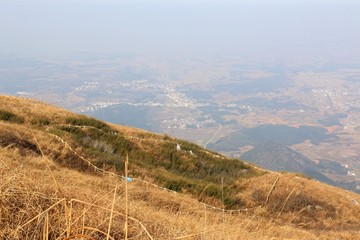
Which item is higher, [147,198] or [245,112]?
[147,198]

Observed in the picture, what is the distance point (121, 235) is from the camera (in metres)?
3.97

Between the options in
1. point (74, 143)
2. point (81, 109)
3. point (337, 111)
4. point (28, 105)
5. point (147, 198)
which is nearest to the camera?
point (147, 198)

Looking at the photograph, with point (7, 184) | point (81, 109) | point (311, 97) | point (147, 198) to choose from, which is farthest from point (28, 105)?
point (311, 97)

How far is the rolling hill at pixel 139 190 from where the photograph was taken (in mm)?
3977

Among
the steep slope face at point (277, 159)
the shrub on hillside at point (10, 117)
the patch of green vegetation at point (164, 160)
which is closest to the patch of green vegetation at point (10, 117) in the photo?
the shrub on hillside at point (10, 117)

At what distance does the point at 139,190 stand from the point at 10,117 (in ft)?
29.2

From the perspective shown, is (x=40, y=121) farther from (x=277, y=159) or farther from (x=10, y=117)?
(x=277, y=159)

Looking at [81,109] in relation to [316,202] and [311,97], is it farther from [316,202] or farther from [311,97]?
[316,202]

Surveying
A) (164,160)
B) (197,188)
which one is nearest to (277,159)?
(164,160)

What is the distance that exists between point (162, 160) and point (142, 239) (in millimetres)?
11973

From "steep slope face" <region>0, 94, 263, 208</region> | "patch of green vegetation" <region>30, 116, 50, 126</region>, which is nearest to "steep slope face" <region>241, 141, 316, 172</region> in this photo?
"steep slope face" <region>0, 94, 263, 208</region>

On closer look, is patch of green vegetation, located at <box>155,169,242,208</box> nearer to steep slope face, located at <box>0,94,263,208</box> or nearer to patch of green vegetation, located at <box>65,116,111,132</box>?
steep slope face, located at <box>0,94,263,208</box>

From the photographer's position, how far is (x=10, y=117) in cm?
1539

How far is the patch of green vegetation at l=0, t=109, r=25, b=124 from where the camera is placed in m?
15.1
